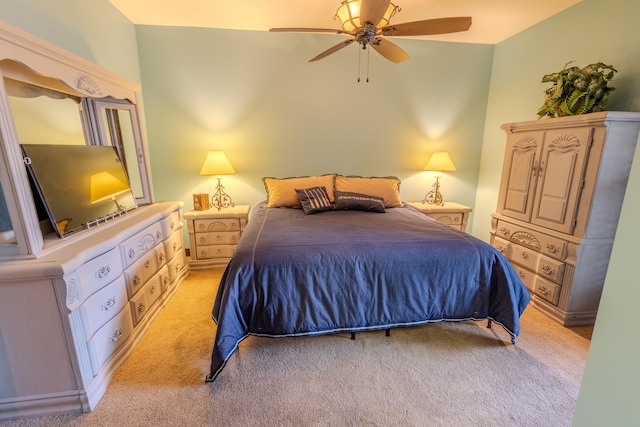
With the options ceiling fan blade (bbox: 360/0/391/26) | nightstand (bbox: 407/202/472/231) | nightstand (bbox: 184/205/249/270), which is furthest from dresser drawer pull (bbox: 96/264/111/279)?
nightstand (bbox: 407/202/472/231)

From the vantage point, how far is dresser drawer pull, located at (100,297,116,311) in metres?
1.60

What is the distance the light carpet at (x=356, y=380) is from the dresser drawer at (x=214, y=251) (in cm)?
103

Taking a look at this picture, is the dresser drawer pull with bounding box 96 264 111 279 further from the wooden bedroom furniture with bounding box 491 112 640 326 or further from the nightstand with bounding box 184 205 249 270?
the wooden bedroom furniture with bounding box 491 112 640 326

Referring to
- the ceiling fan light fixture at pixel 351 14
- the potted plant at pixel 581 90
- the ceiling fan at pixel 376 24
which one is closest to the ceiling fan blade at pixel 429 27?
the ceiling fan at pixel 376 24

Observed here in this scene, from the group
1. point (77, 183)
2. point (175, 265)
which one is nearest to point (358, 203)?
point (175, 265)

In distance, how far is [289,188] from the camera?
10.2 ft

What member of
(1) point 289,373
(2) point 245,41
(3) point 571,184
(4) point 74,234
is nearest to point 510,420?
(1) point 289,373

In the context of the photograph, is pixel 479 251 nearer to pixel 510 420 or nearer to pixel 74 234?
pixel 510 420

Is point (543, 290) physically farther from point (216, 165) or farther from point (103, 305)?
point (216, 165)

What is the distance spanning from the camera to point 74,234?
1654 millimetres

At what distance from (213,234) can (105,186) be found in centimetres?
121

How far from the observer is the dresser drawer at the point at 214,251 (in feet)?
10.3

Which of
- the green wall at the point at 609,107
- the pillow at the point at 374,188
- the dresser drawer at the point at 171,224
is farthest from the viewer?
the pillow at the point at 374,188

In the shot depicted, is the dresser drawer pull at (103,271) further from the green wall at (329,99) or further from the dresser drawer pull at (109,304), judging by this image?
the green wall at (329,99)
